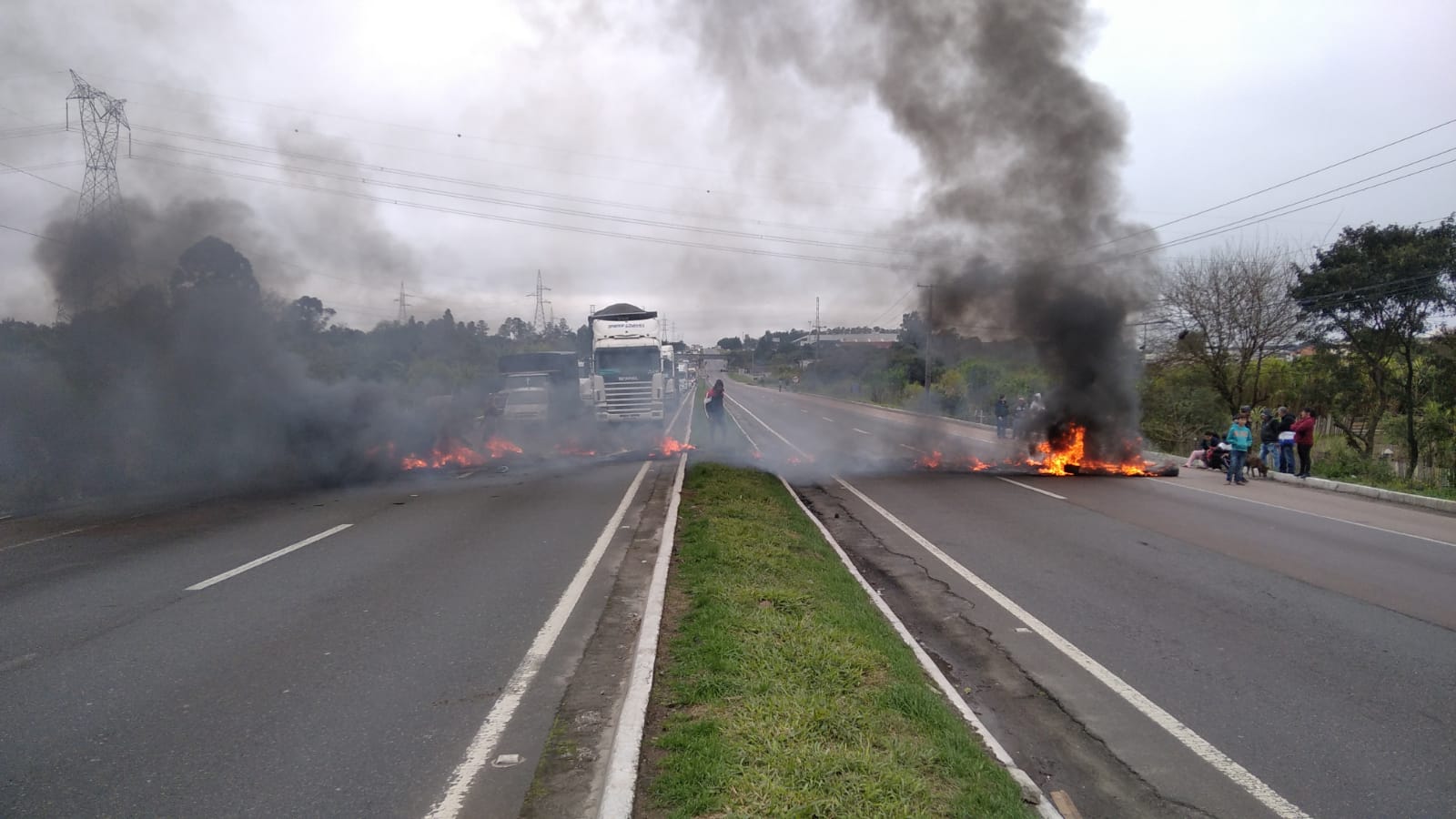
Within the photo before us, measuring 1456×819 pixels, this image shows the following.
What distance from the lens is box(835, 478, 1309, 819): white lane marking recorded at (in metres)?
3.46

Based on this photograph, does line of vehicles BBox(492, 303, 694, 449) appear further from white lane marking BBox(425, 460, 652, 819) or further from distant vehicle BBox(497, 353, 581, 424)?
white lane marking BBox(425, 460, 652, 819)

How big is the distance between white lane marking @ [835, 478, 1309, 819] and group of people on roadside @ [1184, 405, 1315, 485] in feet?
33.0

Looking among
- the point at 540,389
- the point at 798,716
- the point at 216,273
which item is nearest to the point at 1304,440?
the point at 798,716

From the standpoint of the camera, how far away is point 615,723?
4.01 m

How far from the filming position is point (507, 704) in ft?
14.0

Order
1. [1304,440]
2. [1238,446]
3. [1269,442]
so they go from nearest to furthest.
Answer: [1238,446], [1304,440], [1269,442]

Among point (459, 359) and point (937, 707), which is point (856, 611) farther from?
point (459, 359)

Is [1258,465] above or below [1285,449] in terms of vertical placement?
below

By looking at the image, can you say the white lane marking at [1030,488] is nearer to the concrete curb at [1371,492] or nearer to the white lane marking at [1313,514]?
the white lane marking at [1313,514]

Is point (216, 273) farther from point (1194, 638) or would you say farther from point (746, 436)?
point (1194, 638)

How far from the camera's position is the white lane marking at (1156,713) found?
11.3ft

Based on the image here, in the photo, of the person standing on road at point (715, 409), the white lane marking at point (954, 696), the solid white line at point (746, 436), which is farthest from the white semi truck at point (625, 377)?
the white lane marking at point (954, 696)

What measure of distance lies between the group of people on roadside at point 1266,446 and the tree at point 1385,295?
346 cm

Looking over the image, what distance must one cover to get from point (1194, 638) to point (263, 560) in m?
7.89
